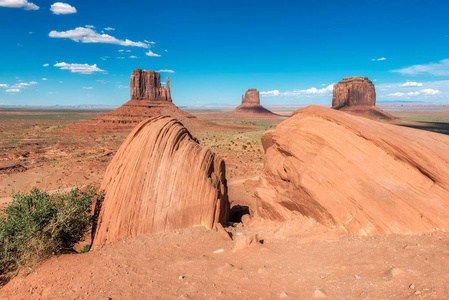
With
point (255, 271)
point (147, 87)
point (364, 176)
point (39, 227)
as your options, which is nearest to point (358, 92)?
point (147, 87)

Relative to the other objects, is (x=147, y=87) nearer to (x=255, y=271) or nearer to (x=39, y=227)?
(x=39, y=227)

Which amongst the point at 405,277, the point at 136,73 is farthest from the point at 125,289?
the point at 136,73

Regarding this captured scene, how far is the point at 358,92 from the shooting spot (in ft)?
515

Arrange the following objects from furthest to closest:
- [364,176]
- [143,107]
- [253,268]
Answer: [143,107]
[364,176]
[253,268]

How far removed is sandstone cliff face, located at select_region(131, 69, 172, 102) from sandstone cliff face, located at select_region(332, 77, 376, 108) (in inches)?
4143

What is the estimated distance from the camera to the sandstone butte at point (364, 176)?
368 inches

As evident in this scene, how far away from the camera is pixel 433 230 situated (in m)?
8.86

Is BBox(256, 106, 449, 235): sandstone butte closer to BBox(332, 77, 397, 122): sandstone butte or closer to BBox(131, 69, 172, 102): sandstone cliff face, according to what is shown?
BBox(131, 69, 172, 102): sandstone cliff face

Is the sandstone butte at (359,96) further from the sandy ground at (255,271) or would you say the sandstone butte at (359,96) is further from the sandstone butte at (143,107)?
the sandy ground at (255,271)

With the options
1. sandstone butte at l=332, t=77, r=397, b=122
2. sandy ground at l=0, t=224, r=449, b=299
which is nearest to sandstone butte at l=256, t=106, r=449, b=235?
sandy ground at l=0, t=224, r=449, b=299

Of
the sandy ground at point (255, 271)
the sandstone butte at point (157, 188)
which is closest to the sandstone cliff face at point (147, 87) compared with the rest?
the sandstone butte at point (157, 188)

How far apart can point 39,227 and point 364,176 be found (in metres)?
12.0

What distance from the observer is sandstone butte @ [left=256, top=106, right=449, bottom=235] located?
934 centimetres

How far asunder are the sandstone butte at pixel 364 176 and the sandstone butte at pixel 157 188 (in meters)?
4.05
